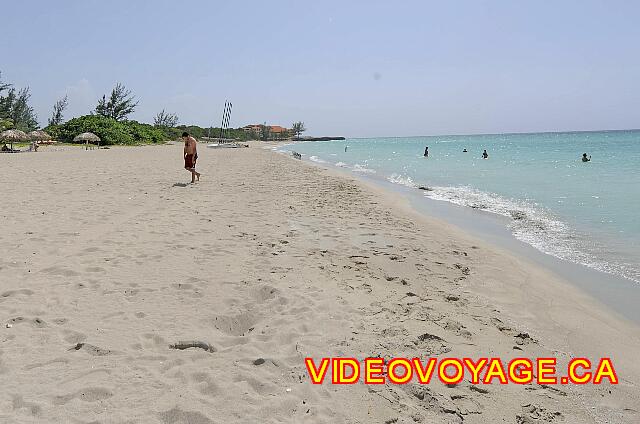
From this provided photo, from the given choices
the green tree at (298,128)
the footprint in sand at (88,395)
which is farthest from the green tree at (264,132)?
the footprint in sand at (88,395)

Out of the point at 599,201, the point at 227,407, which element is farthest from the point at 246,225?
the point at 599,201

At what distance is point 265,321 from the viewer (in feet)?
13.3

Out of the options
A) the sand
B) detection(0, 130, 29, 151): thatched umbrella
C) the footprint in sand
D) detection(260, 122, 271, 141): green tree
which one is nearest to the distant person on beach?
the sand

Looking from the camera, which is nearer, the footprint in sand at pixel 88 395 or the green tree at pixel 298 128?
the footprint in sand at pixel 88 395

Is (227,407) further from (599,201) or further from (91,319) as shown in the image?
(599,201)

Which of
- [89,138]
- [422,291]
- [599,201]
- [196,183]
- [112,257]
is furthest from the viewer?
[89,138]

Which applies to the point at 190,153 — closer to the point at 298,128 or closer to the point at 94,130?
the point at 94,130

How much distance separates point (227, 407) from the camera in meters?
2.70

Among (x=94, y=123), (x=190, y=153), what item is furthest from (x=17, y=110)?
(x=190, y=153)

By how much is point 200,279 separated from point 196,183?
32.6 feet

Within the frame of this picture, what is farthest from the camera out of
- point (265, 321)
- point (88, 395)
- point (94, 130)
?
point (94, 130)

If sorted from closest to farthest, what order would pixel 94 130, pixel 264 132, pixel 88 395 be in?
pixel 88 395 → pixel 94 130 → pixel 264 132

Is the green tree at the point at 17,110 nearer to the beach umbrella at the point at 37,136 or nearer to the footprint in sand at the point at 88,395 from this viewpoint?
the beach umbrella at the point at 37,136

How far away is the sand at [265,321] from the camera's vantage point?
2.75 m
